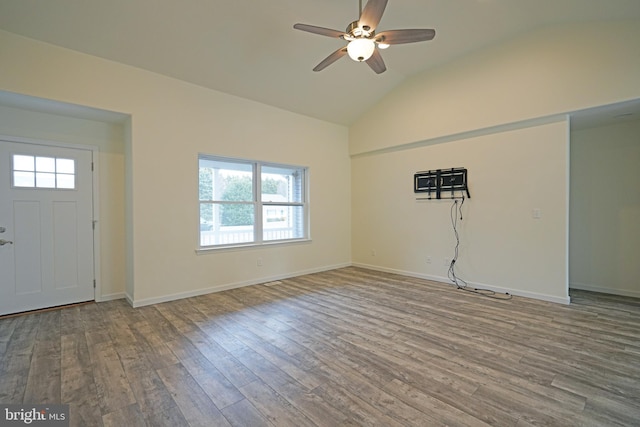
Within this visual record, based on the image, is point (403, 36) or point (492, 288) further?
point (492, 288)

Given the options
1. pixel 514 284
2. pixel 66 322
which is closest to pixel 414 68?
pixel 514 284

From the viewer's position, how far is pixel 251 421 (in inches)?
67.4

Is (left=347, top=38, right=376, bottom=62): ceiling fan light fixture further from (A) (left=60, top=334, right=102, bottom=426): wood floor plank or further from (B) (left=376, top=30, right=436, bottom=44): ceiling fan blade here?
(A) (left=60, top=334, right=102, bottom=426): wood floor plank

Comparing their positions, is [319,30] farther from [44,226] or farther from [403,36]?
[44,226]

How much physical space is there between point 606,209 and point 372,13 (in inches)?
182

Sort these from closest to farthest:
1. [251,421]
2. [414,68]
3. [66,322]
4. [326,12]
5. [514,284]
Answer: [251,421]
[66,322]
[326,12]
[514,284]
[414,68]

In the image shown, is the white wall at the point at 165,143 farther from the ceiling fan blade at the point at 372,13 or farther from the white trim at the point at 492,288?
the ceiling fan blade at the point at 372,13

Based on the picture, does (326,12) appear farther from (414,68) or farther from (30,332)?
(30,332)

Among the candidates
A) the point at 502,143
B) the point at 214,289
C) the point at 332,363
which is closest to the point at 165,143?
the point at 214,289

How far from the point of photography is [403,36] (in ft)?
9.01

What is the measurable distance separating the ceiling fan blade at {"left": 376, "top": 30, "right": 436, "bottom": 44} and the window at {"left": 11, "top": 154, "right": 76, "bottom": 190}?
13.9 ft

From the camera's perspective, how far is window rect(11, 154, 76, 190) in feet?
11.4

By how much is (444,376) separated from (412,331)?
2.62ft

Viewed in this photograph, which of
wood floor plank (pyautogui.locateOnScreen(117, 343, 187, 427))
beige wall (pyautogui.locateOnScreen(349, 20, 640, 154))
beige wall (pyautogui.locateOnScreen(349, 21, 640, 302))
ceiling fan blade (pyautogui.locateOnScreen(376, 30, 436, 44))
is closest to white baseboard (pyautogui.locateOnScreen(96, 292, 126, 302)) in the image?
wood floor plank (pyautogui.locateOnScreen(117, 343, 187, 427))
